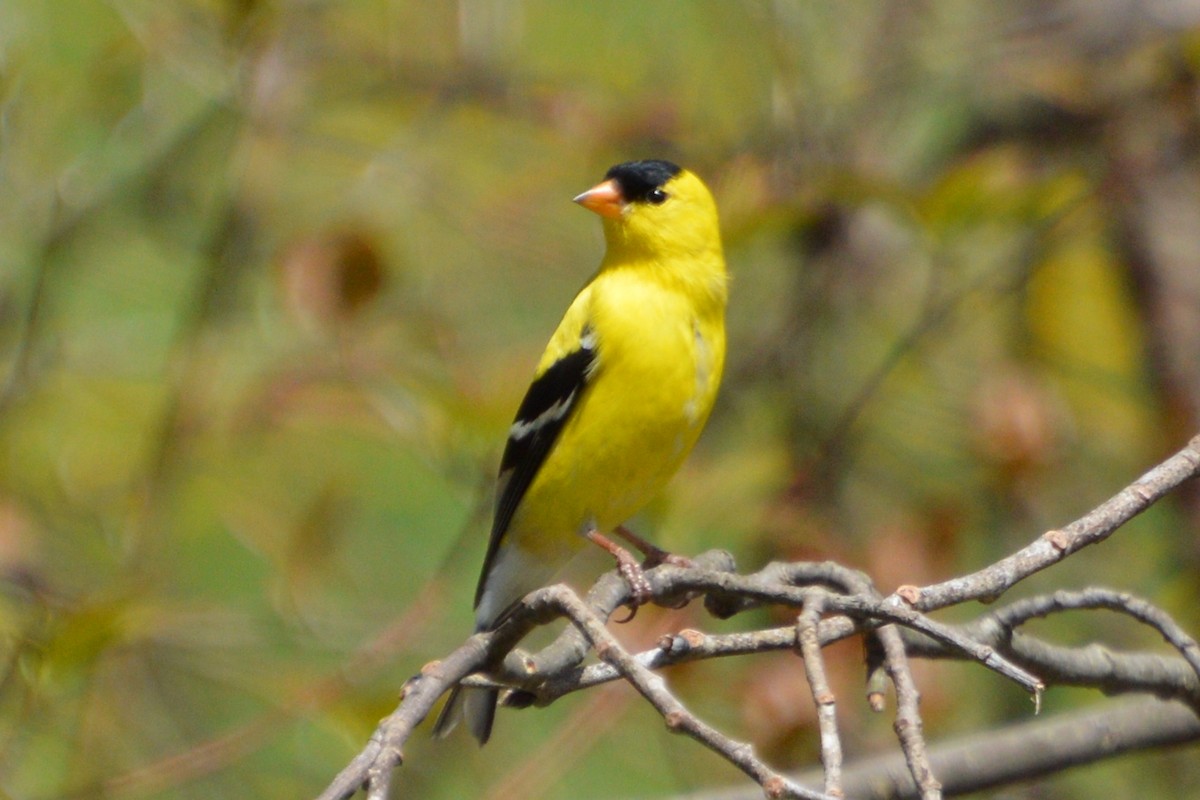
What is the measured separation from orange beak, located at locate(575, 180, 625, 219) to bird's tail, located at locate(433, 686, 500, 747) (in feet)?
4.32

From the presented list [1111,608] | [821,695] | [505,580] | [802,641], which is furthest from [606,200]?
[821,695]

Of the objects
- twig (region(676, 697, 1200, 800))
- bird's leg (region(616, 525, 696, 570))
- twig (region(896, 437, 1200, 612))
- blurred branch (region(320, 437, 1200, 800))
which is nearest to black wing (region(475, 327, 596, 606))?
bird's leg (region(616, 525, 696, 570))

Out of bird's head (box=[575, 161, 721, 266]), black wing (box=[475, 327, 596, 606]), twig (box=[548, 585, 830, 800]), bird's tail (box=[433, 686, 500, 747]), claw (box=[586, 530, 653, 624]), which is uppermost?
bird's head (box=[575, 161, 721, 266])

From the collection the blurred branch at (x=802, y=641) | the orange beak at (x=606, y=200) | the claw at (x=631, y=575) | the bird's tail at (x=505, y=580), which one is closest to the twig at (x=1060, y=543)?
the blurred branch at (x=802, y=641)

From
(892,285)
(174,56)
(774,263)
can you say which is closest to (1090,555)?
(892,285)

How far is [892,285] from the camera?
479 cm

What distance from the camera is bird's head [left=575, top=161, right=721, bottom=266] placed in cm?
364

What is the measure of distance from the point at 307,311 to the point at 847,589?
171 cm

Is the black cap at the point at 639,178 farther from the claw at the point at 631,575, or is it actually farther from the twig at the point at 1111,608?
the twig at the point at 1111,608

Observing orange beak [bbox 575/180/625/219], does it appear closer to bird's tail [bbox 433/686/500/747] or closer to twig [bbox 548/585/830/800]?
bird's tail [bbox 433/686/500/747]

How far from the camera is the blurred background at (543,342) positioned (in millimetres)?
3449

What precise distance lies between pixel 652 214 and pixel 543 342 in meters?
1.53

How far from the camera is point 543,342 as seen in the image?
16.9 ft

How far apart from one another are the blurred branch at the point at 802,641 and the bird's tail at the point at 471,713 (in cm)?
79
